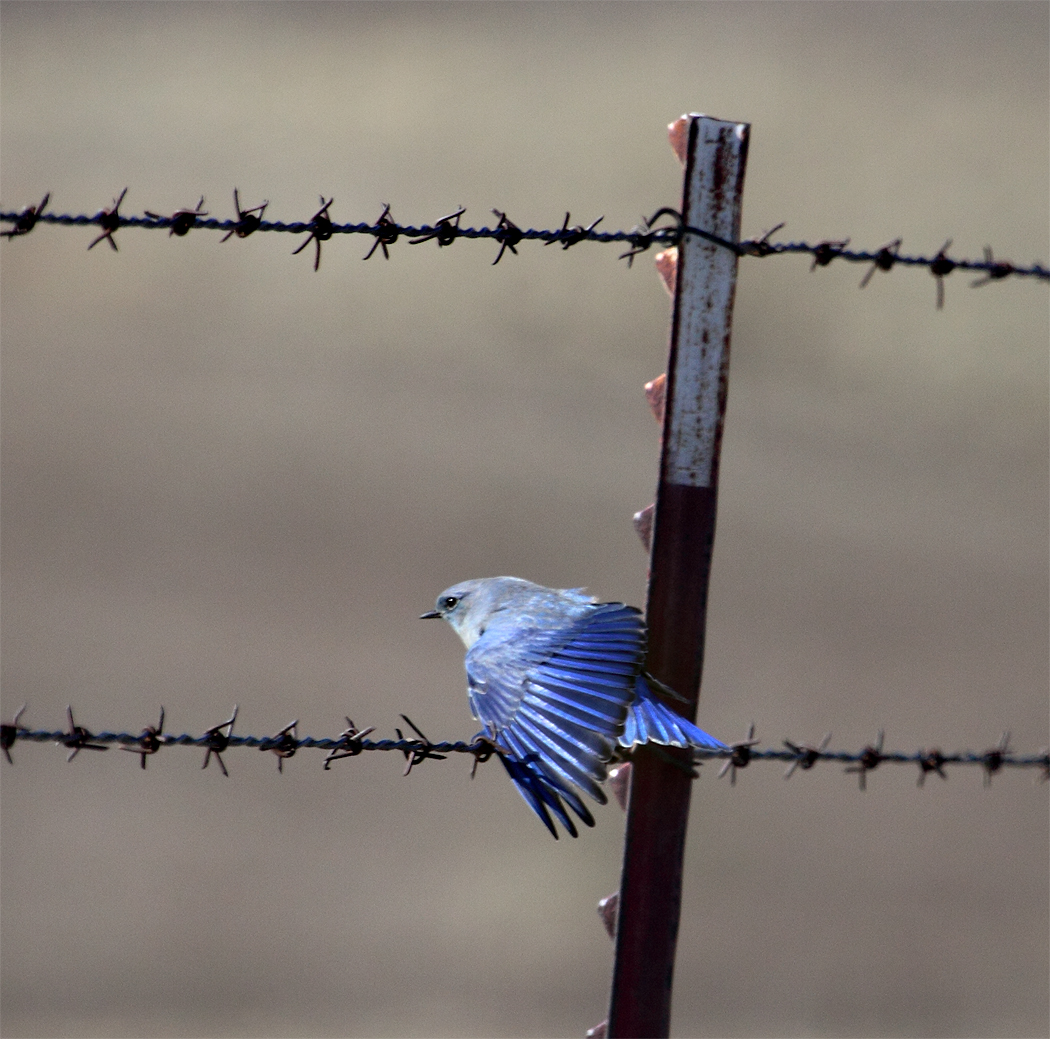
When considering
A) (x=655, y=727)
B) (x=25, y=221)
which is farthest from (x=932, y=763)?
(x=25, y=221)

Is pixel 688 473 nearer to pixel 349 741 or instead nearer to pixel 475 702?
pixel 475 702

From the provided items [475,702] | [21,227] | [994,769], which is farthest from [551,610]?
[21,227]

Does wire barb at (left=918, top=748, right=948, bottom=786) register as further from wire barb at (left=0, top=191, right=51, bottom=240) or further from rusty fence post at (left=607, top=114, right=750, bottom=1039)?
wire barb at (left=0, top=191, right=51, bottom=240)

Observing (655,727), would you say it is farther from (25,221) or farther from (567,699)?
(25,221)

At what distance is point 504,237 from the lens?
344 centimetres

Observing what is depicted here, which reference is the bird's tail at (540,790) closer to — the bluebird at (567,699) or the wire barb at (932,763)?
the bluebird at (567,699)

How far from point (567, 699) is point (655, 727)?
25 cm

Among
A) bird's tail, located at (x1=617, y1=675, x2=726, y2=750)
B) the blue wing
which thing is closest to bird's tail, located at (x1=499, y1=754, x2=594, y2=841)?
the blue wing

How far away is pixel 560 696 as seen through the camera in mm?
3555

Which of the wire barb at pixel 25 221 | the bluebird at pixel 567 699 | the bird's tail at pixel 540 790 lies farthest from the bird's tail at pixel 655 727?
the wire barb at pixel 25 221

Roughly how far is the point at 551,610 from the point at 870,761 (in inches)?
40.3

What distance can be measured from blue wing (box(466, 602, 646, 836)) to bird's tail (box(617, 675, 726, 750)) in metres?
0.09

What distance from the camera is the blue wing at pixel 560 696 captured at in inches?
128

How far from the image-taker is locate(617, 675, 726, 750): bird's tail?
135 inches
